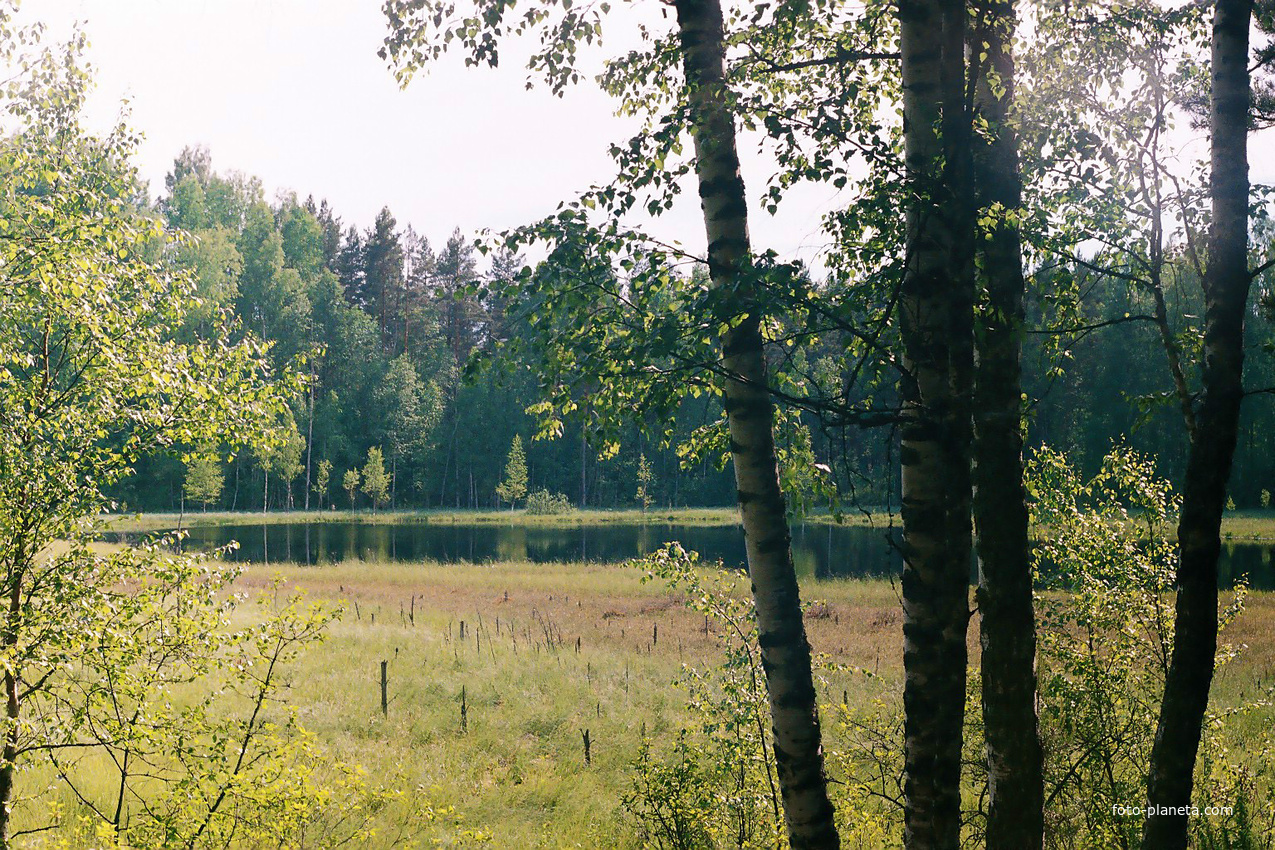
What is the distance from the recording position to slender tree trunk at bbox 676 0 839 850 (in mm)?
4656

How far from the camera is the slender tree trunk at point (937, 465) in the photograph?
3900 mm

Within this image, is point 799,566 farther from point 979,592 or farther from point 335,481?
point 335,481

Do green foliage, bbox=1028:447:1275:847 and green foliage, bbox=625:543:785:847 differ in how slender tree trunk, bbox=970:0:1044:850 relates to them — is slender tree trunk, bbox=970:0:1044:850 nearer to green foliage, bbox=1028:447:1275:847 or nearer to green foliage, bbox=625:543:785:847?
green foliage, bbox=625:543:785:847

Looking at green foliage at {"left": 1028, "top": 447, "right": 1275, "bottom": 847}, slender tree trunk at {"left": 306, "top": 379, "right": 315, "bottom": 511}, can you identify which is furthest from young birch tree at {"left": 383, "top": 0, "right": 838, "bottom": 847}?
slender tree trunk at {"left": 306, "top": 379, "right": 315, "bottom": 511}

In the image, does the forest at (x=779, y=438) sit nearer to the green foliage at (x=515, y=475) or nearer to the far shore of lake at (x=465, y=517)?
the far shore of lake at (x=465, y=517)

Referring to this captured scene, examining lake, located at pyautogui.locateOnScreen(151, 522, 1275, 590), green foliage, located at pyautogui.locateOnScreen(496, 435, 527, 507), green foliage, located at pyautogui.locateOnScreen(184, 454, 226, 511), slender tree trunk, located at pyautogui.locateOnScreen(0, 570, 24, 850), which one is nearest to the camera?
slender tree trunk, located at pyautogui.locateOnScreen(0, 570, 24, 850)

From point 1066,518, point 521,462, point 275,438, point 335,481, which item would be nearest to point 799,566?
point 1066,518

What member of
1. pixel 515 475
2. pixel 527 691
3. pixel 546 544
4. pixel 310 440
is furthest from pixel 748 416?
pixel 310 440

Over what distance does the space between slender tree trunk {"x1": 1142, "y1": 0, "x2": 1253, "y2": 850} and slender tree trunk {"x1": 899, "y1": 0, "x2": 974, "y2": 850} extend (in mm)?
1813

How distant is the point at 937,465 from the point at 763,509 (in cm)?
109

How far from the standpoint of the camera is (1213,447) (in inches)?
189

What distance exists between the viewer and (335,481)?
79625 mm

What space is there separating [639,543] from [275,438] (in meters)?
41.7

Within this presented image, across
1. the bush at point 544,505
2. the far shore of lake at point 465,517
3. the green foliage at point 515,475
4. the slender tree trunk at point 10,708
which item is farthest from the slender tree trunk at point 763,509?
the bush at point 544,505
